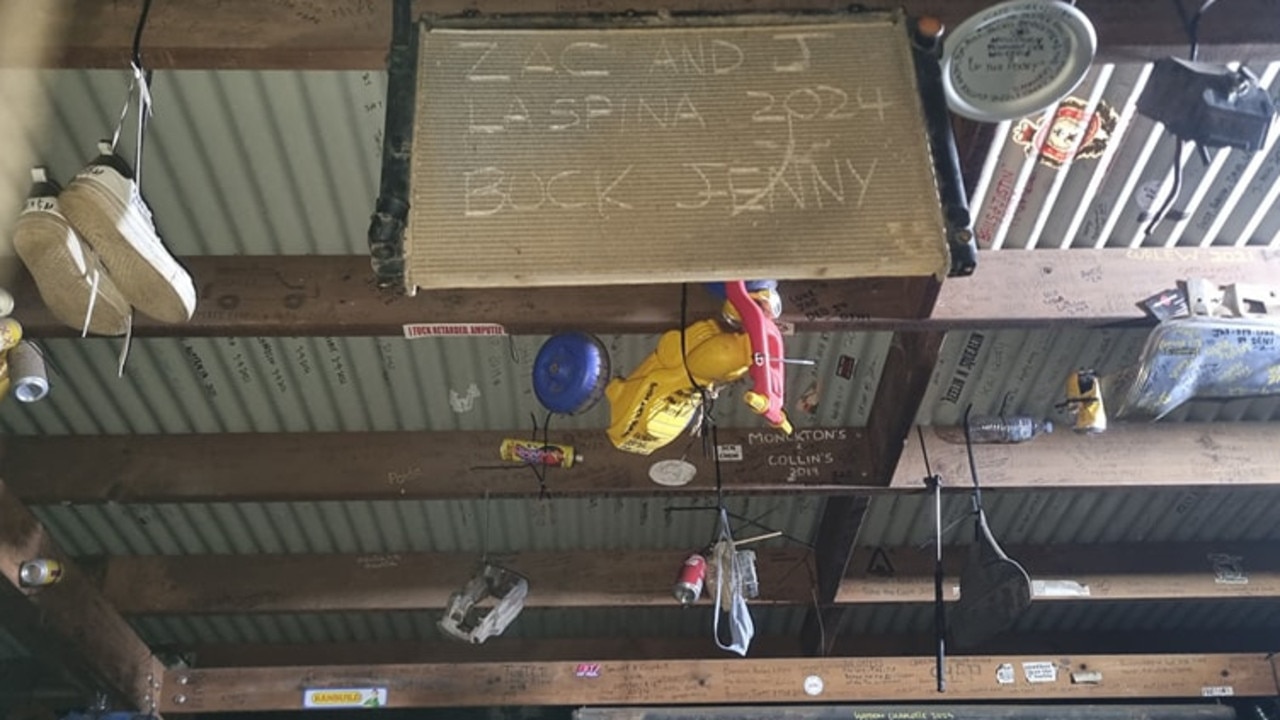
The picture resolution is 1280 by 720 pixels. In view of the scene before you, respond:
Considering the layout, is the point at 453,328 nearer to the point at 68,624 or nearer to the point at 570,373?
the point at 570,373

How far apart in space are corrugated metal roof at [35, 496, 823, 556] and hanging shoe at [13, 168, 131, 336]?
1.86 meters

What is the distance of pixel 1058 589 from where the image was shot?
14.5 ft

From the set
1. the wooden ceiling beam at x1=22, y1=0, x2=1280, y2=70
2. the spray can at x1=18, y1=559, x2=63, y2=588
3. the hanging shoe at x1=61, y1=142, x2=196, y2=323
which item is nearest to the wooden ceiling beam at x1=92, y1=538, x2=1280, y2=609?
the spray can at x1=18, y1=559, x2=63, y2=588

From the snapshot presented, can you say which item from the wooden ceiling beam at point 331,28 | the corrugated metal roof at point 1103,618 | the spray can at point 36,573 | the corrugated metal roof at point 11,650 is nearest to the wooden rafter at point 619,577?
the corrugated metal roof at point 1103,618

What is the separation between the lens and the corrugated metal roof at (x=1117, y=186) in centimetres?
290

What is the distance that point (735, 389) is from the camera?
3.79 meters

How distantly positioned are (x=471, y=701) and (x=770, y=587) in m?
1.33

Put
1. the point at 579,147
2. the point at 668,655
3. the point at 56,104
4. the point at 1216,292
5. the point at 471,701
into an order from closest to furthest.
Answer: the point at 579,147, the point at 56,104, the point at 1216,292, the point at 471,701, the point at 668,655

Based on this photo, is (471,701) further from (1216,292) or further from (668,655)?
(1216,292)

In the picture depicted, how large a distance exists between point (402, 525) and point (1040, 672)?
8.92ft

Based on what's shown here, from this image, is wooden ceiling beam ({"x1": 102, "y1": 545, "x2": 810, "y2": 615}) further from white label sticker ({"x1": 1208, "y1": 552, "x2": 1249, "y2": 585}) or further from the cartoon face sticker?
the cartoon face sticker

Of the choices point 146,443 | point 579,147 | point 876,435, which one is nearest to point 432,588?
point 146,443

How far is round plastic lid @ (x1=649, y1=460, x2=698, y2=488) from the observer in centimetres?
366

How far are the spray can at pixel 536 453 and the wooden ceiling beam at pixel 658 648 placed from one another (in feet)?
5.56
